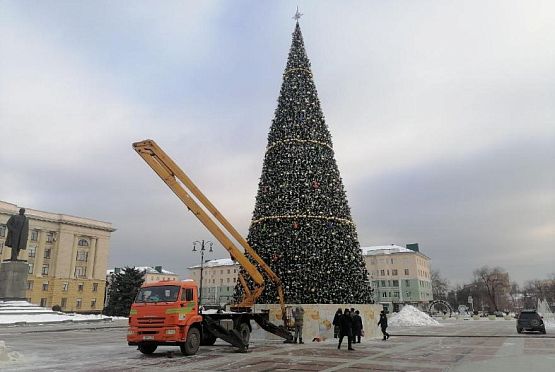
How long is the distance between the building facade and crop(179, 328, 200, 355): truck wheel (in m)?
67.8

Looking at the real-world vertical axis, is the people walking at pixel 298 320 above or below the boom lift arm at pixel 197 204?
below

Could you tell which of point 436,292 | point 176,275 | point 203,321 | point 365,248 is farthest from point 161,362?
point 176,275

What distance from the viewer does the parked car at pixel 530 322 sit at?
2652cm

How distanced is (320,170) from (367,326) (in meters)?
8.23

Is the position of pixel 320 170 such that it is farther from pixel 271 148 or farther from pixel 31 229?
pixel 31 229

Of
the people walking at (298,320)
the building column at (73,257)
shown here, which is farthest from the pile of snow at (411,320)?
the building column at (73,257)

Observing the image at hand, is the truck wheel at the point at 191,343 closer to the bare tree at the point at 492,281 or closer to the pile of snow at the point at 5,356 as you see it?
the pile of snow at the point at 5,356

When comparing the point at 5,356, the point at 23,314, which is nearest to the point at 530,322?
the point at 5,356

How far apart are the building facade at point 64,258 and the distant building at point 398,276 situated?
5586cm

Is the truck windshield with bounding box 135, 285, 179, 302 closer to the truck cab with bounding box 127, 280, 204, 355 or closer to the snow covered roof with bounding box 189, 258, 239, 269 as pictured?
the truck cab with bounding box 127, 280, 204, 355

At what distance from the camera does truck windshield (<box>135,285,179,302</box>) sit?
1440 centimetres

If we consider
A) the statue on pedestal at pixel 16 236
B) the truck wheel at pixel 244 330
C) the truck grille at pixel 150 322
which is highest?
the statue on pedestal at pixel 16 236

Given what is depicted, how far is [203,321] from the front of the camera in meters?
15.4

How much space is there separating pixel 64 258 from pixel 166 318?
72.5m
